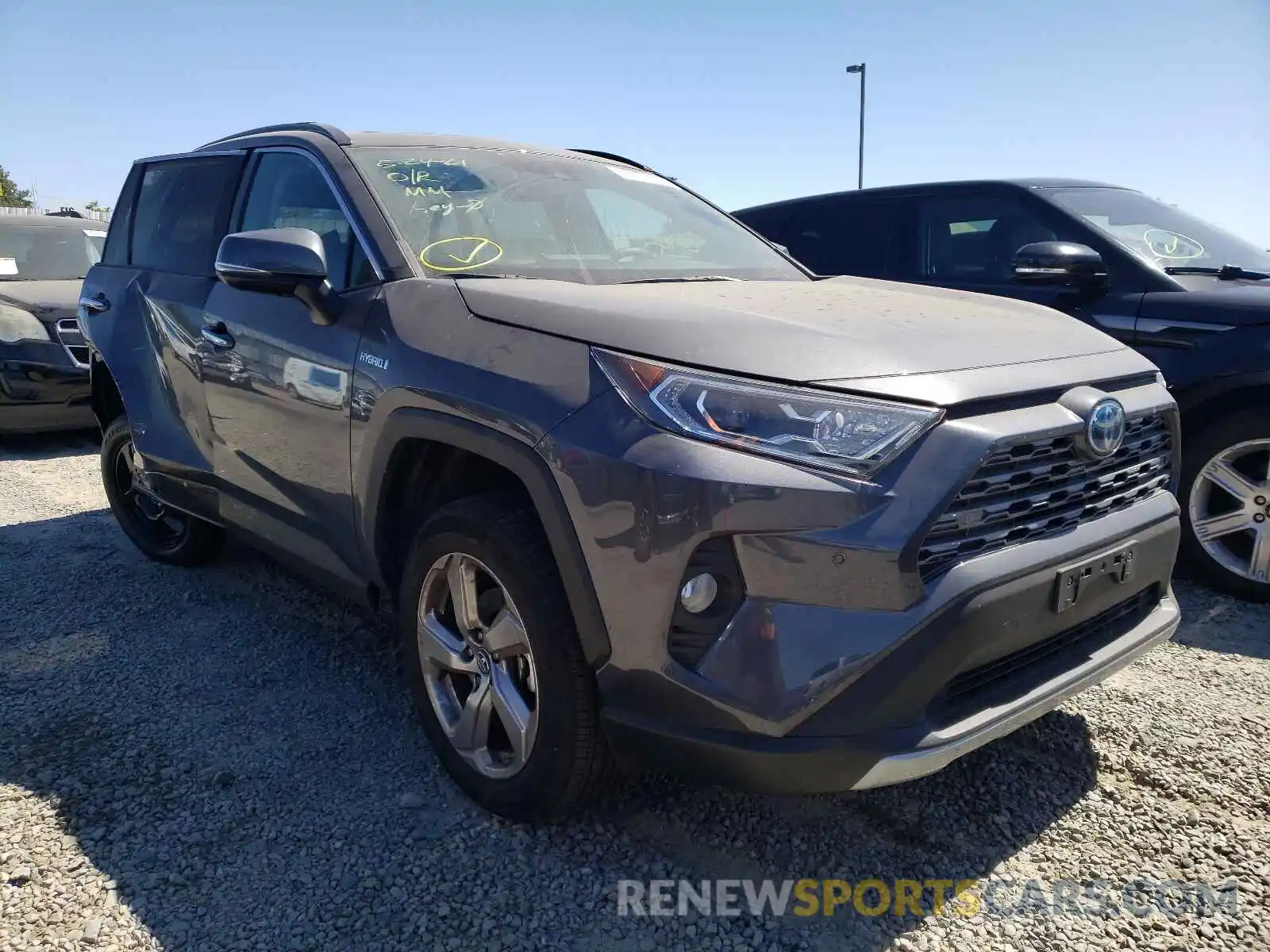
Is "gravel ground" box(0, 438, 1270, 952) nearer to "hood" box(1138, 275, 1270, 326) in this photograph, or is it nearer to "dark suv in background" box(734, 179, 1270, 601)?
"dark suv in background" box(734, 179, 1270, 601)

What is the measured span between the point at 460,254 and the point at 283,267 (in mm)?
501

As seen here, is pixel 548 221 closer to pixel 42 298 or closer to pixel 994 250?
pixel 994 250

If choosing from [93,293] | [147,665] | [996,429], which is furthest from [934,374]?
[93,293]

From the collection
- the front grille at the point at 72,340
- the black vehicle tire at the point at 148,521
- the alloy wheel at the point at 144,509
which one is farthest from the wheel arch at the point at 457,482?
the front grille at the point at 72,340

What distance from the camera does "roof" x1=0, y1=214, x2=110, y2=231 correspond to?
819cm

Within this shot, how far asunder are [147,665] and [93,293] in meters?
1.99

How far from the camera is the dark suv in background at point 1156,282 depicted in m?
3.85

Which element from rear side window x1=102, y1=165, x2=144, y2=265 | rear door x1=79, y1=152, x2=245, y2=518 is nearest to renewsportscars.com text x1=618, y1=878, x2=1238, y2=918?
rear door x1=79, y1=152, x2=245, y2=518

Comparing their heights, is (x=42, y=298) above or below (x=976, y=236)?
below

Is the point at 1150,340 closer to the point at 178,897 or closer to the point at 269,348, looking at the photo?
the point at 269,348

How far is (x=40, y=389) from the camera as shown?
7.13 metres

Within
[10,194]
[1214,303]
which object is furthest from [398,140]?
[10,194]

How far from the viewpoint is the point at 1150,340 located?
13.4 ft

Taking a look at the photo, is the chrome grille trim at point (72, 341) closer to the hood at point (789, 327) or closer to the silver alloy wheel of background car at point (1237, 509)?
the hood at point (789, 327)
